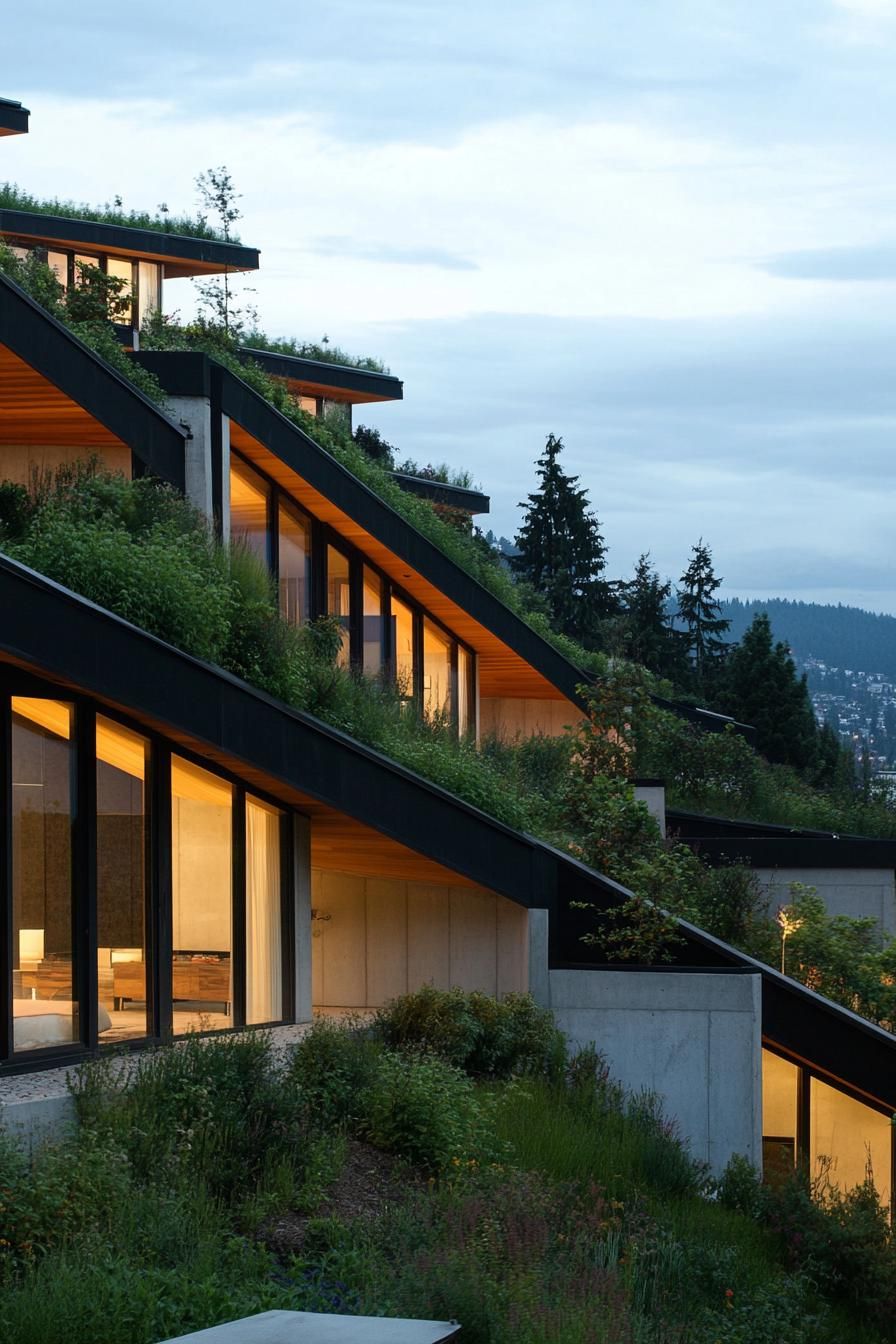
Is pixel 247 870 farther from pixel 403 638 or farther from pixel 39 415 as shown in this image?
pixel 403 638

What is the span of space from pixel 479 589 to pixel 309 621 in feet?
17.6

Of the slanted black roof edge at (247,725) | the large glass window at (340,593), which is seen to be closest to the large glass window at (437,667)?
the large glass window at (340,593)

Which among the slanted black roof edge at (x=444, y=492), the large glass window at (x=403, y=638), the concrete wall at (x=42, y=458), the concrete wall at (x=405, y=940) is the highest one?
the slanted black roof edge at (x=444, y=492)

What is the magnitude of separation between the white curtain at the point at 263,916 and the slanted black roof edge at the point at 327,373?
882 inches

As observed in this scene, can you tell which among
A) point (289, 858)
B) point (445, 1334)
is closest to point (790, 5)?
point (289, 858)

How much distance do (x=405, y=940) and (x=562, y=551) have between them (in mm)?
42624

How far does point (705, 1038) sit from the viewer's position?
14547mm

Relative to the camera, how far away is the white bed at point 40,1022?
38.0 ft

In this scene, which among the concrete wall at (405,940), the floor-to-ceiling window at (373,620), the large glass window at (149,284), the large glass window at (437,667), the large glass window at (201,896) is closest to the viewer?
the large glass window at (201,896)

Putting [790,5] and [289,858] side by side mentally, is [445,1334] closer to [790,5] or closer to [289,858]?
[289,858]

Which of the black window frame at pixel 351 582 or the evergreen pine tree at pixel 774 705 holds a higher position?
the black window frame at pixel 351 582

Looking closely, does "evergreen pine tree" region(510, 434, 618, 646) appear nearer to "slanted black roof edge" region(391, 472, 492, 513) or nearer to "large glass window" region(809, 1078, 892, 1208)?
"slanted black roof edge" region(391, 472, 492, 513)

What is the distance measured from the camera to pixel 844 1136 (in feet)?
55.2

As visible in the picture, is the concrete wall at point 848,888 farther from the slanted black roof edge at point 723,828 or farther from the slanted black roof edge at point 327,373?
the slanted black roof edge at point 327,373
